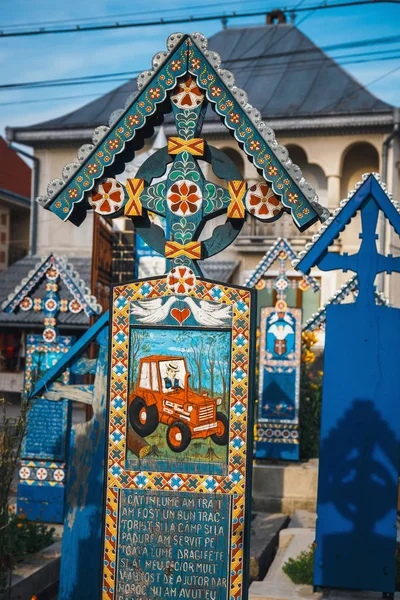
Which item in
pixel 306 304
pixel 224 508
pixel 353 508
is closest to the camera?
pixel 224 508

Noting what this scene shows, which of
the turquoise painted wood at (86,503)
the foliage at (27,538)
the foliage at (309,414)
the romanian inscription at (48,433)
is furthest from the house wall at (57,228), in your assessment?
the turquoise painted wood at (86,503)

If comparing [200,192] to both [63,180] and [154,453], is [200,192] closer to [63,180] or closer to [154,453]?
[63,180]

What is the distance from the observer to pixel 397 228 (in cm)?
725

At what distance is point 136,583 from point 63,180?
264 centimetres

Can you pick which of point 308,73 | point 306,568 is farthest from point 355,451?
point 308,73

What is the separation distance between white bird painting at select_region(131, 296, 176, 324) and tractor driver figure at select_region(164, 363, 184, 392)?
0.31m

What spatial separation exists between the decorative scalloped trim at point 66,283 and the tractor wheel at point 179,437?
4.71 metres

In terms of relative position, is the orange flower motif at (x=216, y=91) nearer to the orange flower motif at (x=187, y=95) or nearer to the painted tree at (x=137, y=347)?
the orange flower motif at (x=187, y=95)

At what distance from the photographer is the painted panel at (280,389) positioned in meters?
12.8

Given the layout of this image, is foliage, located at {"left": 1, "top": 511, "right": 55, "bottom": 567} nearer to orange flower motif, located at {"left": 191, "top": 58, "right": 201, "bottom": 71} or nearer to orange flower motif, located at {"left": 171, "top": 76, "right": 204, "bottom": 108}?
orange flower motif, located at {"left": 171, "top": 76, "right": 204, "bottom": 108}

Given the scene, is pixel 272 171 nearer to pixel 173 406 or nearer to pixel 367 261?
pixel 173 406

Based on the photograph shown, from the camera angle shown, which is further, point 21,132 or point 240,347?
point 21,132

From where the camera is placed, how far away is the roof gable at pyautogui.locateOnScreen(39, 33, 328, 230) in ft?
18.2

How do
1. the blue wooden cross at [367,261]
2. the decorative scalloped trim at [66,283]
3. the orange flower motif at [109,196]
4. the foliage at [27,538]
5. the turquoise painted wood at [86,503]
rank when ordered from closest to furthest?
1. the orange flower motif at [109,196]
2. the turquoise painted wood at [86,503]
3. the blue wooden cross at [367,261]
4. the foliage at [27,538]
5. the decorative scalloped trim at [66,283]
